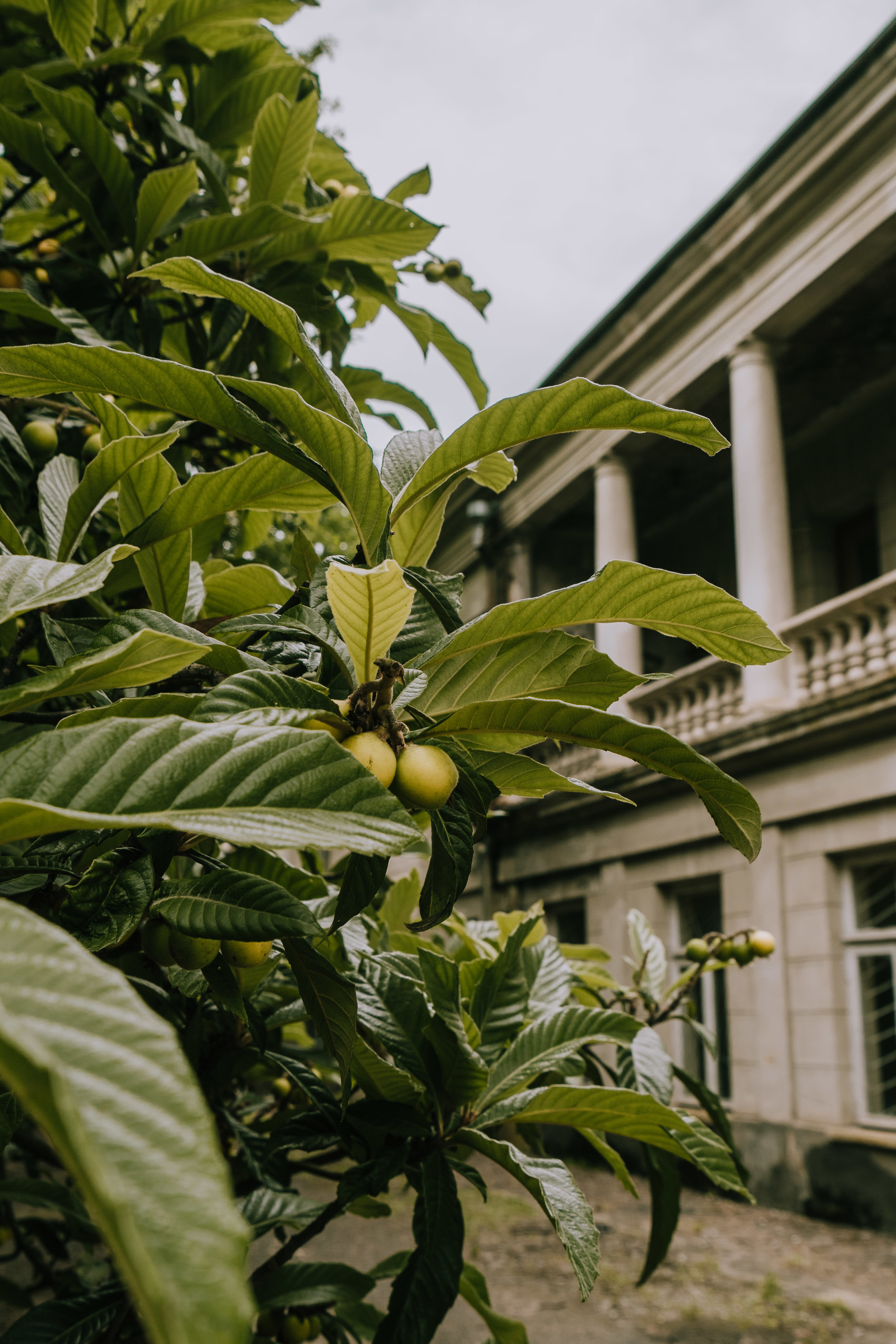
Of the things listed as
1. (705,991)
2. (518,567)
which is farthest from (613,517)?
(705,991)

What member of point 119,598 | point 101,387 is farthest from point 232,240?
point 101,387

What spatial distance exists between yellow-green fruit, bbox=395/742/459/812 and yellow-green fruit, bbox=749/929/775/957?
4.75 ft

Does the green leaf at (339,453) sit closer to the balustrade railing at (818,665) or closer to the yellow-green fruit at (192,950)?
the yellow-green fruit at (192,950)

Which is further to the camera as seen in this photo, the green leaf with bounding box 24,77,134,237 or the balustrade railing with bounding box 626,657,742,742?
the balustrade railing with bounding box 626,657,742,742

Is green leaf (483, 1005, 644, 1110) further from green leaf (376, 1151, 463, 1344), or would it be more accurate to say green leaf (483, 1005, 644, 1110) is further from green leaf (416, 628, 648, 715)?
green leaf (416, 628, 648, 715)

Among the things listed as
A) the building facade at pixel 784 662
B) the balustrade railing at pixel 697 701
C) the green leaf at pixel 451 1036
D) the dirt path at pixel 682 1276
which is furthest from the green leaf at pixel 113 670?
the balustrade railing at pixel 697 701

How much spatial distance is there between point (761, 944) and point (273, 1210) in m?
1.04

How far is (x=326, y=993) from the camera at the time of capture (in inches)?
24.6

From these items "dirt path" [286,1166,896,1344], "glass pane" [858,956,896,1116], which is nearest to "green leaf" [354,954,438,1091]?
"dirt path" [286,1166,896,1344]

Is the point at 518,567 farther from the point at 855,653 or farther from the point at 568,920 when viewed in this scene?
the point at 855,653

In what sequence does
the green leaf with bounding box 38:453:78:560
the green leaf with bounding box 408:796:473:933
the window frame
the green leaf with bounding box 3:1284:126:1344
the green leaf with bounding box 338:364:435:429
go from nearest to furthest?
the green leaf with bounding box 408:796:473:933 < the green leaf with bounding box 38:453:78:560 < the green leaf with bounding box 3:1284:126:1344 < the green leaf with bounding box 338:364:435:429 < the window frame

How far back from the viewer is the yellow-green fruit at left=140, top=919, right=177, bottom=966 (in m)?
0.65

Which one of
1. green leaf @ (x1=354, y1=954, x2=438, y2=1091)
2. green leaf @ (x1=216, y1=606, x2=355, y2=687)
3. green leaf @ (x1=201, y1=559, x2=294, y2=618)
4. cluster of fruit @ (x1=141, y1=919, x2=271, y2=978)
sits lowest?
green leaf @ (x1=354, y1=954, x2=438, y2=1091)

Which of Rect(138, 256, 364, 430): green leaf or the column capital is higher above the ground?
the column capital
